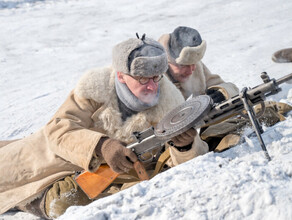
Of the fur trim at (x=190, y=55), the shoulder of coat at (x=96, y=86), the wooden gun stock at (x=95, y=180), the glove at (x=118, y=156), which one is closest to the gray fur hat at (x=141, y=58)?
the shoulder of coat at (x=96, y=86)

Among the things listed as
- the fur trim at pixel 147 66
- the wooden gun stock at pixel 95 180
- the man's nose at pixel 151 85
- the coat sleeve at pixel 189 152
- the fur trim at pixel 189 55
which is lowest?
the wooden gun stock at pixel 95 180

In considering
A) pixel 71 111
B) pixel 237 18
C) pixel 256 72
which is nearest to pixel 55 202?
pixel 71 111

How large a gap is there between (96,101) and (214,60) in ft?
13.2

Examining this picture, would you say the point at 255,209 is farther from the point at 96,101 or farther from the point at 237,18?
the point at 237,18

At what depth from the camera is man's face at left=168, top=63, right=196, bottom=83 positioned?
428 cm

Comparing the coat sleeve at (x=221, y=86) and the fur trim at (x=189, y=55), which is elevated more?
the fur trim at (x=189, y=55)

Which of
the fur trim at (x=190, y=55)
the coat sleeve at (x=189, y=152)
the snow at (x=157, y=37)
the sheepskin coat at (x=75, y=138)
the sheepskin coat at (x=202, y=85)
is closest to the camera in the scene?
the snow at (x=157, y=37)

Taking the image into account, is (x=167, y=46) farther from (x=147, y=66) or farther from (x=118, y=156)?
(x=118, y=156)

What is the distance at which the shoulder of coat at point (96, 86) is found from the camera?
3381mm

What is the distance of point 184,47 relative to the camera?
4164 millimetres

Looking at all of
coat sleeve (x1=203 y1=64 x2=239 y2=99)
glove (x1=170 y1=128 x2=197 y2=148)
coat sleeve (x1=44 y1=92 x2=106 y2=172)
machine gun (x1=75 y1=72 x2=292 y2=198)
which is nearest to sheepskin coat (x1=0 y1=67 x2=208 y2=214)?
coat sleeve (x1=44 y1=92 x2=106 y2=172)

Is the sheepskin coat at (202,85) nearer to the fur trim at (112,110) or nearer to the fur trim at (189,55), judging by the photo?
the fur trim at (189,55)

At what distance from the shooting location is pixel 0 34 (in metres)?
9.57

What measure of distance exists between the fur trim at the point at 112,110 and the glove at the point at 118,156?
0.33m
